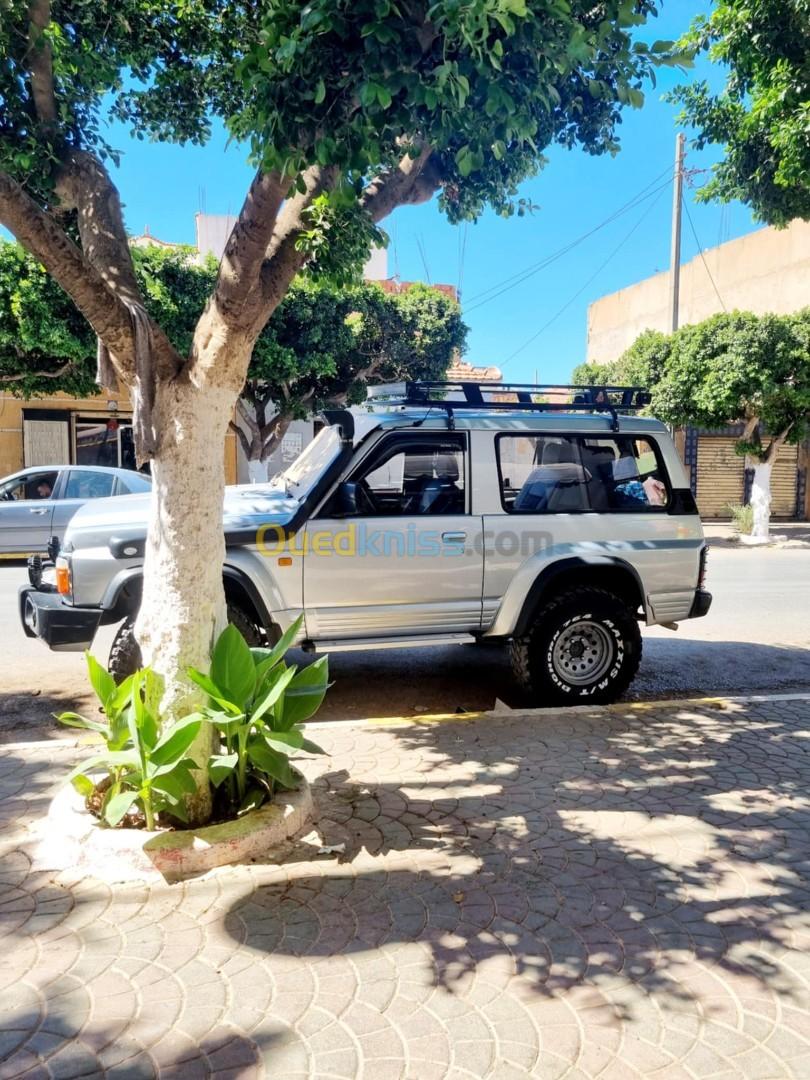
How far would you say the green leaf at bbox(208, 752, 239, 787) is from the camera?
11.0 ft

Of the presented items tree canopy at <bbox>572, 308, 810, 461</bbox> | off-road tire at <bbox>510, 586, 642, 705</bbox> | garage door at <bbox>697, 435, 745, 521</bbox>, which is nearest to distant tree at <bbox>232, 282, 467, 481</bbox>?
tree canopy at <bbox>572, 308, 810, 461</bbox>

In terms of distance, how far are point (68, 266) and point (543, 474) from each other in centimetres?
360

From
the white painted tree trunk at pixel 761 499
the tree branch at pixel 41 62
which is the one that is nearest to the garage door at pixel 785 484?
the white painted tree trunk at pixel 761 499

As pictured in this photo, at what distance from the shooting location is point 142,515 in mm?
5297

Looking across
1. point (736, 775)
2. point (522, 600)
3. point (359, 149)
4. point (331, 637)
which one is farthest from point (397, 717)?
point (359, 149)

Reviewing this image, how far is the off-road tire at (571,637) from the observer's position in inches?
220

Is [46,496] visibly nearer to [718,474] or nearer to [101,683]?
[101,683]

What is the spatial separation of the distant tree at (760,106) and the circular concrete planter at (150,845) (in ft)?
22.4

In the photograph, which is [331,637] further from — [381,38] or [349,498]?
[381,38]

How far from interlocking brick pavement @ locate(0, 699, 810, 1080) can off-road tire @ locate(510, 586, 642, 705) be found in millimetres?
1269

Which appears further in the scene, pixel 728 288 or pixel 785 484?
pixel 728 288

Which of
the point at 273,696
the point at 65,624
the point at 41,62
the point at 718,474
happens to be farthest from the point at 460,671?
the point at 718,474

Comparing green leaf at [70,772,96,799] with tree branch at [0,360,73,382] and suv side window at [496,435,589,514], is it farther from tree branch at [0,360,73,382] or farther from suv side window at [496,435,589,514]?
tree branch at [0,360,73,382]

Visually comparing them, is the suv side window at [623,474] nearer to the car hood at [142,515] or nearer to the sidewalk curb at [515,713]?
the sidewalk curb at [515,713]
